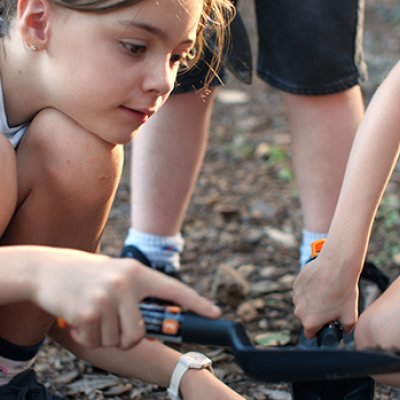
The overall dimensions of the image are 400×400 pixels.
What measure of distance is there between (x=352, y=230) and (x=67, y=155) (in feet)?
1.79

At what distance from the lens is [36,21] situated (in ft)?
5.21

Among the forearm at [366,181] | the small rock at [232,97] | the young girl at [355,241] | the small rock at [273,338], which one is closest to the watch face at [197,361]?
the young girl at [355,241]

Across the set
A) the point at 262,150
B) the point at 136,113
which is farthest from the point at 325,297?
the point at 262,150

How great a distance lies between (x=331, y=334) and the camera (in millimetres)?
1596

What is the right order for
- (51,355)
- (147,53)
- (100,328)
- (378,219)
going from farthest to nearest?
(378,219) < (51,355) < (147,53) < (100,328)

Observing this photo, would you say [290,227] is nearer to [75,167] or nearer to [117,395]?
[117,395]

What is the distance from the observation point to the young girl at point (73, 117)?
1.54 metres

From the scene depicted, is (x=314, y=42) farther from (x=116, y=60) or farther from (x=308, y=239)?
(x=116, y=60)

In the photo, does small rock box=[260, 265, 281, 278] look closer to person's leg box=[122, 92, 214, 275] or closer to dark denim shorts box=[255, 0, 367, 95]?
person's leg box=[122, 92, 214, 275]

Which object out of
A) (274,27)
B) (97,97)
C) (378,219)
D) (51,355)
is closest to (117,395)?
(51,355)

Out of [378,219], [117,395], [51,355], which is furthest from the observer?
[378,219]

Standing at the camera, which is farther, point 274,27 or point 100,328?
point 274,27

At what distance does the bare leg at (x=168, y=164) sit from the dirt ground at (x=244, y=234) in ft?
0.77

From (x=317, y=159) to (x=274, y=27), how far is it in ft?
1.14
